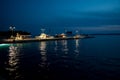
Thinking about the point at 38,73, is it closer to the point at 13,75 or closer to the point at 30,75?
the point at 30,75

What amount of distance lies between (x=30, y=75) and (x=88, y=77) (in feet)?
18.6

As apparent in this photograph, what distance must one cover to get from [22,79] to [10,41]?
59.6 metres

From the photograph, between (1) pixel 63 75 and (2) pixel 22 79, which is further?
(1) pixel 63 75

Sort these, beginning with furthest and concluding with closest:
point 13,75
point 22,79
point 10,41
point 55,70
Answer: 1. point 10,41
2. point 55,70
3. point 13,75
4. point 22,79

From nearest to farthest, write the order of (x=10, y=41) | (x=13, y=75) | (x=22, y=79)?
(x=22, y=79)
(x=13, y=75)
(x=10, y=41)

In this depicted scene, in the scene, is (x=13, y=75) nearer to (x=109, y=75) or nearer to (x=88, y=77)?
(x=88, y=77)

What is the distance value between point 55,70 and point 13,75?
4.99 meters

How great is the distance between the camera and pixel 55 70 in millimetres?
22359

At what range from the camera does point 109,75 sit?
19.8 meters

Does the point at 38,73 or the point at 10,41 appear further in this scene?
the point at 10,41

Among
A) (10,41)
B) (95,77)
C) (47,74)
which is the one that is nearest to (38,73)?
(47,74)

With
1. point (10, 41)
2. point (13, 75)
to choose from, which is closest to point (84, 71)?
point (13, 75)

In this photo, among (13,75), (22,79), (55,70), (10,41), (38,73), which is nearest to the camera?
(22,79)

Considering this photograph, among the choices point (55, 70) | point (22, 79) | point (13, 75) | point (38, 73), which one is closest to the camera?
point (22, 79)
